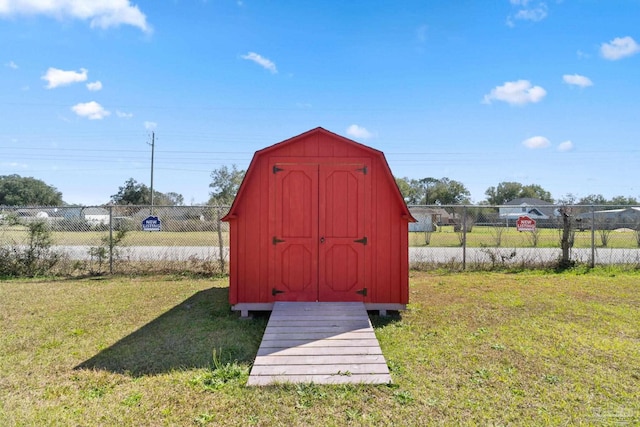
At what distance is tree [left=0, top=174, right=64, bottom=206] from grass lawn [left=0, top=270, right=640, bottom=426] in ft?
224

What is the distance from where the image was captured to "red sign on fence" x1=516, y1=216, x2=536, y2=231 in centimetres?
998

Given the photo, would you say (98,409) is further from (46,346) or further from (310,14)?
(310,14)

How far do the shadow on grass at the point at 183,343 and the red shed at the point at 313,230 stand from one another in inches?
21.3

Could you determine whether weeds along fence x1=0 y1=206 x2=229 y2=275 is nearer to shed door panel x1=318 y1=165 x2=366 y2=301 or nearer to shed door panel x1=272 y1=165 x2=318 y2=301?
shed door panel x1=272 y1=165 x2=318 y2=301

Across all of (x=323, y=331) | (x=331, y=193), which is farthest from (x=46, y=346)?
(x=331, y=193)

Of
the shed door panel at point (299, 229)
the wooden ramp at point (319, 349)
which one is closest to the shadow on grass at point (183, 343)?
the wooden ramp at point (319, 349)

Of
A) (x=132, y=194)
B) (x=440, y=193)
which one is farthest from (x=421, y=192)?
(x=132, y=194)

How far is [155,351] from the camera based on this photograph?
4.18 m

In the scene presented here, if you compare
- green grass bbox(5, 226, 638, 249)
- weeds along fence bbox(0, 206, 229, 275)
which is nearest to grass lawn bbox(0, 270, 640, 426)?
weeds along fence bbox(0, 206, 229, 275)

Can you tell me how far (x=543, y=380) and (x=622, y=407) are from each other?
611 millimetres

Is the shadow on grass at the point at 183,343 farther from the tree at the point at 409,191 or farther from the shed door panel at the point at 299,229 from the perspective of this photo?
the tree at the point at 409,191

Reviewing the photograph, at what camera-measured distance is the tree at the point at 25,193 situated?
60.2 m

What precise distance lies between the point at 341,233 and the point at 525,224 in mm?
7236

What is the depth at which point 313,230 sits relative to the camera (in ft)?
18.6
